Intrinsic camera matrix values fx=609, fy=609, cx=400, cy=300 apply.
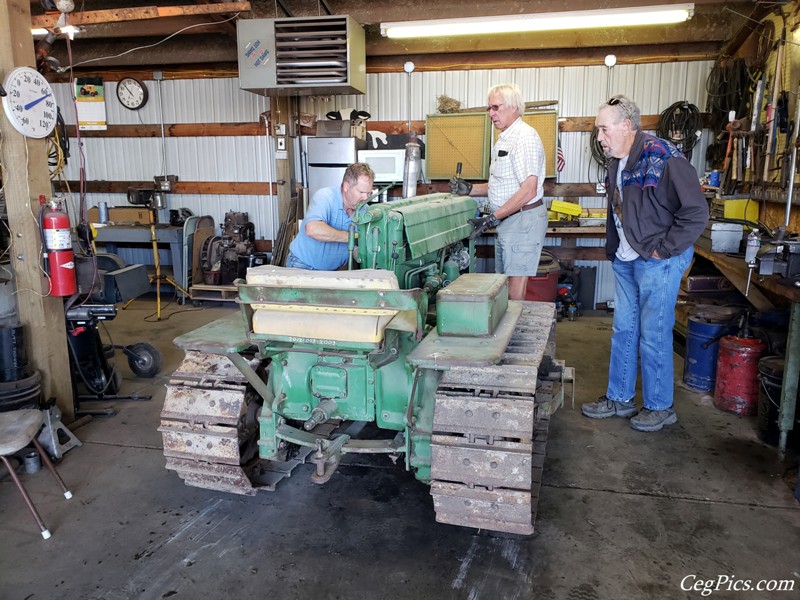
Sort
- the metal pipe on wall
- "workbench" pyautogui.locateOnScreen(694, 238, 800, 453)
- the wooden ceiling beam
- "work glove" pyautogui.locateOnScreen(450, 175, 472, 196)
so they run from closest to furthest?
"workbench" pyautogui.locateOnScreen(694, 238, 800, 453)
the metal pipe on wall
"work glove" pyautogui.locateOnScreen(450, 175, 472, 196)
the wooden ceiling beam

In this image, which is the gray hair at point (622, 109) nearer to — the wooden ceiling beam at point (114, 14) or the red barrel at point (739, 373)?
the red barrel at point (739, 373)

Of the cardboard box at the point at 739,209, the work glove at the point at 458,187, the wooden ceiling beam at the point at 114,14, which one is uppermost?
the wooden ceiling beam at the point at 114,14

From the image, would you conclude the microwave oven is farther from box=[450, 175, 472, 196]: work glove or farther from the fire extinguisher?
the fire extinguisher

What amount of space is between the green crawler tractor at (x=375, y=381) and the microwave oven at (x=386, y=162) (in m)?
3.58

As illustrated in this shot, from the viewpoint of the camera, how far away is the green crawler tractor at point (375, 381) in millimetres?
2123

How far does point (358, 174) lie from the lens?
3.10 m

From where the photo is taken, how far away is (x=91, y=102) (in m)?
7.75

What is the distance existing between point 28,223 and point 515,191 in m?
2.81

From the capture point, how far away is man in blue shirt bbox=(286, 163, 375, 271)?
122 inches

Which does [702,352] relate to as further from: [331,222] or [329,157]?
[329,157]

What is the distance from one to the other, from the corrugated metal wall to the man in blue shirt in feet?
13.1

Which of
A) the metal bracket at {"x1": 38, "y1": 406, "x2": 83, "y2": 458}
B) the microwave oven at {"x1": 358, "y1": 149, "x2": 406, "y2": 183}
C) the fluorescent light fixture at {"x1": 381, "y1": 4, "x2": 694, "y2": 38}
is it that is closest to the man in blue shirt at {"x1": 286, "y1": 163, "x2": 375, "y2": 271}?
the metal bracket at {"x1": 38, "y1": 406, "x2": 83, "y2": 458}

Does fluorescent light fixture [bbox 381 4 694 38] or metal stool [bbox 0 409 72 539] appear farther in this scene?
fluorescent light fixture [bbox 381 4 694 38]

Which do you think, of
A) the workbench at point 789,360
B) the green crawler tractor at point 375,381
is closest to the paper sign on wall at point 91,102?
the green crawler tractor at point 375,381
